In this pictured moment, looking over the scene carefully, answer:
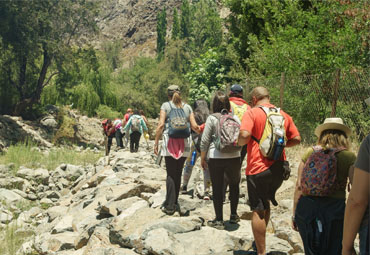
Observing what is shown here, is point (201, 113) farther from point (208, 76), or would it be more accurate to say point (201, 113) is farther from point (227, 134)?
point (208, 76)

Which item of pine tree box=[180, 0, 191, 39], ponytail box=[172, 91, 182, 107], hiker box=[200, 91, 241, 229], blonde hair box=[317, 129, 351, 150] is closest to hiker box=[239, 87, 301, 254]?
blonde hair box=[317, 129, 351, 150]

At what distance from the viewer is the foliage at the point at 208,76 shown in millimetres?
23156

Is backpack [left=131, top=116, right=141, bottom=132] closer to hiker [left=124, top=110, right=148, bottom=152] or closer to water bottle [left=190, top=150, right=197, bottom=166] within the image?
hiker [left=124, top=110, right=148, bottom=152]

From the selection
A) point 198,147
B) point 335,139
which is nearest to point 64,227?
point 198,147

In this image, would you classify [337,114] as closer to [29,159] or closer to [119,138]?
[119,138]

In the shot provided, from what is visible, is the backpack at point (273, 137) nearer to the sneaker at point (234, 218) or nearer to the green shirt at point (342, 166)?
the green shirt at point (342, 166)

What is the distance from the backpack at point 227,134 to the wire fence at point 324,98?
4170 millimetres

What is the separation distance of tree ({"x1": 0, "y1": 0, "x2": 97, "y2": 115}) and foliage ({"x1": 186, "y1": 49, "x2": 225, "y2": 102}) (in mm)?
10931

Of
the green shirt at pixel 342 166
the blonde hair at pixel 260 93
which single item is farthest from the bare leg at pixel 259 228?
the blonde hair at pixel 260 93

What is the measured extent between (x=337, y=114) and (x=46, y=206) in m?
7.99

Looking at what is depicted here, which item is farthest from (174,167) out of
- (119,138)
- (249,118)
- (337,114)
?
(119,138)

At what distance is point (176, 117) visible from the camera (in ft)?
19.7

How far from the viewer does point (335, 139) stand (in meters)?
3.40

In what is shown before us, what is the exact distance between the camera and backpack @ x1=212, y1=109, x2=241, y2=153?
531cm
